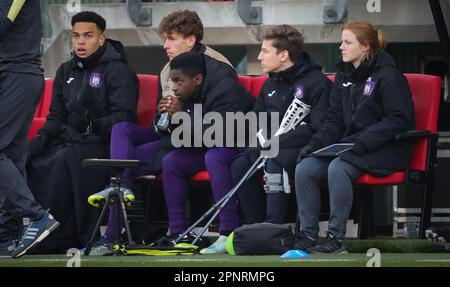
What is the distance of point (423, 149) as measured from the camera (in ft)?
26.8

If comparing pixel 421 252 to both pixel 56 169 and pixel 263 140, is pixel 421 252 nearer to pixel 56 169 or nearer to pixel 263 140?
pixel 263 140

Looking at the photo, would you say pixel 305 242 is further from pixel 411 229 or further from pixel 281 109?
pixel 411 229

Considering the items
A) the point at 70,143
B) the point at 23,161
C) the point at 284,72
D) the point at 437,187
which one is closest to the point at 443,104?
the point at 437,187

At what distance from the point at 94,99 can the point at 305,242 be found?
1943mm

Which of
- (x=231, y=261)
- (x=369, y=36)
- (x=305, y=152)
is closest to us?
(x=231, y=261)

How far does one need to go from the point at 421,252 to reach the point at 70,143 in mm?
2425

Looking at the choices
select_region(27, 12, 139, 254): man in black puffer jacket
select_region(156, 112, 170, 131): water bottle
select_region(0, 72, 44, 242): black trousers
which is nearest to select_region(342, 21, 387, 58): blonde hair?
select_region(156, 112, 170, 131): water bottle

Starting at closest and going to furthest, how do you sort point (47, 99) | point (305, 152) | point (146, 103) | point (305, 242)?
point (305, 242), point (305, 152), point (146, 103), point (47, 99)

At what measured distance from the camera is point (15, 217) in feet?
25.8

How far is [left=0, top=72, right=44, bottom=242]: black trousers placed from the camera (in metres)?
7.52

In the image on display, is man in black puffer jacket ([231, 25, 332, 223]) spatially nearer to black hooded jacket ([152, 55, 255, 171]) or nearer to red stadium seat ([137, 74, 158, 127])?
black hooded jacket ([152, 55, 255, 171])

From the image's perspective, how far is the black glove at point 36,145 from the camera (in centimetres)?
866

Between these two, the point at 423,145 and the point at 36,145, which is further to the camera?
the point at 36,145

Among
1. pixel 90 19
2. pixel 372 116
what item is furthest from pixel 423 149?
pixel 90 19
